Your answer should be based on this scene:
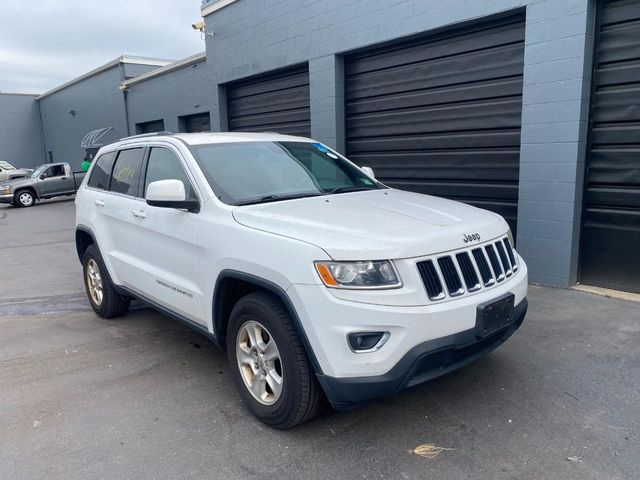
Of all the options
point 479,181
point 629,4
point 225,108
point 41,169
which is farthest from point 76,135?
point 629,4

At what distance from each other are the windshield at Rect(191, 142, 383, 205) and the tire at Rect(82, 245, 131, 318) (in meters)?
1.96

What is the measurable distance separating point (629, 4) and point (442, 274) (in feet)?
14.3

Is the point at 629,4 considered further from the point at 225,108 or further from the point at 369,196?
the point at 225,108

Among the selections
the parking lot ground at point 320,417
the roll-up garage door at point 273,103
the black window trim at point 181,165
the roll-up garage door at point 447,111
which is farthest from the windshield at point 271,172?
the roll-up garage door at point 273,103

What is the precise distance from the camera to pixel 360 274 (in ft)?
9.19

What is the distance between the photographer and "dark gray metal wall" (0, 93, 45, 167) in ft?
113

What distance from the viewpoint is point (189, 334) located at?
5.05m

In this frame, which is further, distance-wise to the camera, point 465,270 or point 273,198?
point 273,198

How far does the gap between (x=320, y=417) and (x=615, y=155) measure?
4383 mm

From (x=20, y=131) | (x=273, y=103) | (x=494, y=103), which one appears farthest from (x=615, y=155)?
(x=20, y=131)

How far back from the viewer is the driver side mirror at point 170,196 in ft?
11.8

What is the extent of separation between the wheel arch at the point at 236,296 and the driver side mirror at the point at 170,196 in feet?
2.02

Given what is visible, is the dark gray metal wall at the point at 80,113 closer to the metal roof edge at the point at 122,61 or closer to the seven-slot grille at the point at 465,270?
the metal roof edge at the point at 122,61

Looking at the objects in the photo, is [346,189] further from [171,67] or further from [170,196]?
[171,67]
